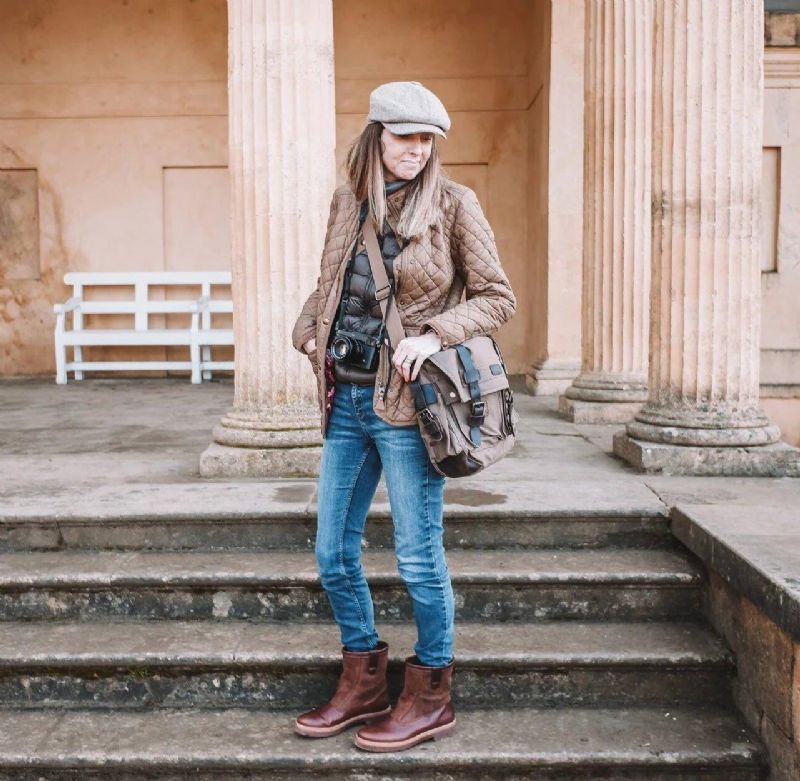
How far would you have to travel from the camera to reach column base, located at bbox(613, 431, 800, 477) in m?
4.82

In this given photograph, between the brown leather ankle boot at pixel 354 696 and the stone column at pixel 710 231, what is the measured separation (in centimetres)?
234

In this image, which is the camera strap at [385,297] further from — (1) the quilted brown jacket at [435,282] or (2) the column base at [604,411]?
(2) the column base at [604,411]

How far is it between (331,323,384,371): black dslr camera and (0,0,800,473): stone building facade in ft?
7.04

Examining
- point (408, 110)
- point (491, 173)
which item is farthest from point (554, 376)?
point (408, 110)

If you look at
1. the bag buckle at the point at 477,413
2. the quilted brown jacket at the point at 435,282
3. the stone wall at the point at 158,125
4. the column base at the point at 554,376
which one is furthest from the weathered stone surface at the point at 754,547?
the stone wall at the point at 158,125

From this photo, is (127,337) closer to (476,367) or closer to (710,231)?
(710,231)

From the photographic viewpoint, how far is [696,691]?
3395mm

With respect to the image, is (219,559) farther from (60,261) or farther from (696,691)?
(60,261)

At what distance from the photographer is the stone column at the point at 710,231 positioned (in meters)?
4.84

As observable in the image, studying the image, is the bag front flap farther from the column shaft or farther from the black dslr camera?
the column shaft

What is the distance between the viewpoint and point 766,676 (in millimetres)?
3092

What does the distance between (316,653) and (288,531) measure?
2.52 feet

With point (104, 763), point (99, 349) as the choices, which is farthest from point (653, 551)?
point (99, 349)

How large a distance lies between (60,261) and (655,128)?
Answer: 7.78 metres
